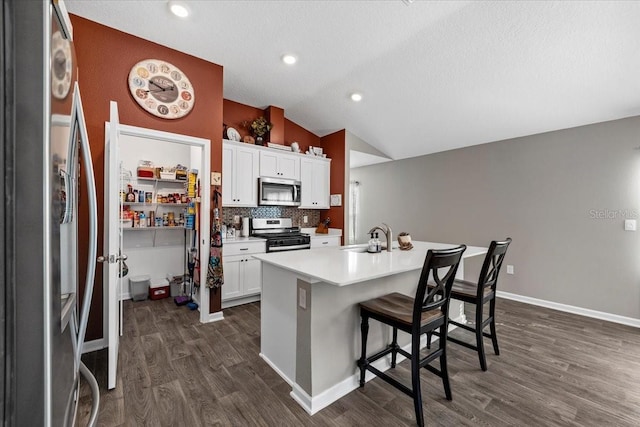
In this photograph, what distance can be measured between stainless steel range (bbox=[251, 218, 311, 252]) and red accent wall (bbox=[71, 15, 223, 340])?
101cm

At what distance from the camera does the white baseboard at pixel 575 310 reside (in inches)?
124

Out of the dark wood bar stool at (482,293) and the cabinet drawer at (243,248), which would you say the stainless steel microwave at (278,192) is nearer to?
the cabinet drawer at (243,248)

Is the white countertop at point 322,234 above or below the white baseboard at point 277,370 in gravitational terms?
above

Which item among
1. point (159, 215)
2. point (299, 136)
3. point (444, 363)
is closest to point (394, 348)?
point (444, 363)

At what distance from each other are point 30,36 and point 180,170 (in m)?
4.04

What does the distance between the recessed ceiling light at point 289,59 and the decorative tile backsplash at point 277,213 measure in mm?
2148

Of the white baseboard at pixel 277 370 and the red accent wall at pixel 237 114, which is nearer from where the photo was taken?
the white baseboard at pixel 277 370

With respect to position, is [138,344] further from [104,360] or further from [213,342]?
[213,342]

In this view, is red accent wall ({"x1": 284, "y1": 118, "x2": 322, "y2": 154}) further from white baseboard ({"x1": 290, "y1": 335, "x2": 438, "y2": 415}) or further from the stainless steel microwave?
white baseboard ({"x1": 290, "y1": 335, "x2": 438, "y2": 415})

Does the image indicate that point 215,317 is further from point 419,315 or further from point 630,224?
point 630,224

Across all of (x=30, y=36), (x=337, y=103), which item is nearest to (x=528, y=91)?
(x=337, y=103)

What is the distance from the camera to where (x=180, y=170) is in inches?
160

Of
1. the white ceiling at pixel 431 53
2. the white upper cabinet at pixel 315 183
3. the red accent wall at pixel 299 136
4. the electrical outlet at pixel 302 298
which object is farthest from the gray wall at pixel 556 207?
the electrical outlet at pixel 302 298

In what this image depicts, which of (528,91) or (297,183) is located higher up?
(528,91)
